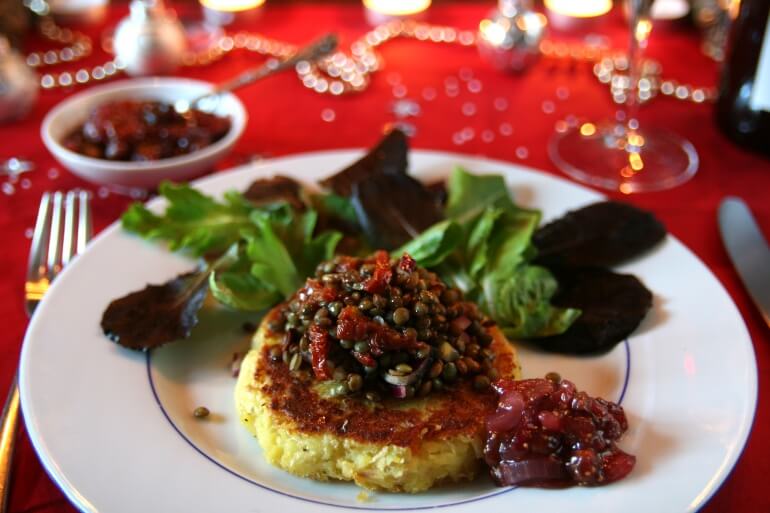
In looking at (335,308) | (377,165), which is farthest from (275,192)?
(335,308)

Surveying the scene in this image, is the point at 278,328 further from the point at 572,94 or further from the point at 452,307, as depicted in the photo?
the point at 572,94

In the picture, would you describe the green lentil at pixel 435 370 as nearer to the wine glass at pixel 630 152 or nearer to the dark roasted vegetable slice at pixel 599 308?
the dark roasted vegetable slice at pixel 599 308

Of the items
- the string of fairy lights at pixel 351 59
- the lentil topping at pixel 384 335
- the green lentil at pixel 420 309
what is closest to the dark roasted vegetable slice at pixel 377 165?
the lentil topping at pixel 384 335

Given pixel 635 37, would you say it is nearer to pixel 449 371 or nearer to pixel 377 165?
pixel 377 165

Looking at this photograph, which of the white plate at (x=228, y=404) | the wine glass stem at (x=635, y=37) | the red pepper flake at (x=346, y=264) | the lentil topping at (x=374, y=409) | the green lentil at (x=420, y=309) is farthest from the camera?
the wine glass stem at (x=635, y=37)

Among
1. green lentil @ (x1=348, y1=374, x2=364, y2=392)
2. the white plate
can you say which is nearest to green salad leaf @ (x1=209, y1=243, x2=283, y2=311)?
the white plate

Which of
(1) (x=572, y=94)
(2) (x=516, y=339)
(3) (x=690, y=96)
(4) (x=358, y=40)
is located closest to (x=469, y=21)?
(4) (x=358, y=40)
